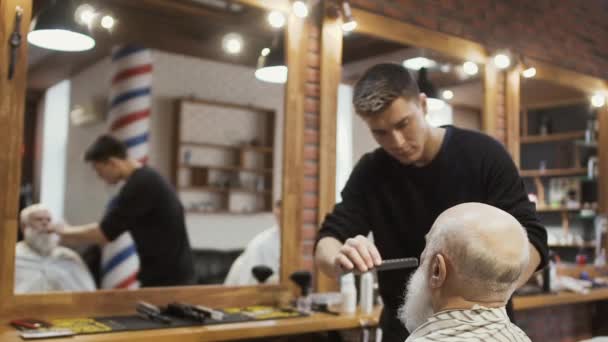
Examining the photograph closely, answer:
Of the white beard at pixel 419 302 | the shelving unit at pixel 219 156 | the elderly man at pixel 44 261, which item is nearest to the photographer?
the white beard at pixel 419 302

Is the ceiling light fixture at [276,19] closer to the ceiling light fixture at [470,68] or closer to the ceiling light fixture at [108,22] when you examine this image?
the ceiling light fixture at [108,22]

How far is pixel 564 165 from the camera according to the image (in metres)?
5.30

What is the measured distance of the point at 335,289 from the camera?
10.9 feet

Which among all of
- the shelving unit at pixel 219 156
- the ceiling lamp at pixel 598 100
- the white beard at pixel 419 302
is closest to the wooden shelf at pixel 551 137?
the ceiling lamp at pixel 598 100

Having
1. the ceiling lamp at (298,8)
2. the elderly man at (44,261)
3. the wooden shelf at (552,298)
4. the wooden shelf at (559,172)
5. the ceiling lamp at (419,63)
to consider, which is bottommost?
the wooden shelf at (552,298)

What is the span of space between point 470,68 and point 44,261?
9.36 ft

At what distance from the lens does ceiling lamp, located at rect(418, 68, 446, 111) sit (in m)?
4.00

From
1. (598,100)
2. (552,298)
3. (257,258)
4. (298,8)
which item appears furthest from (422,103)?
(598,100)

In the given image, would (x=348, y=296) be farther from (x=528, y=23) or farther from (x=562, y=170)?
(x=562, y=170)

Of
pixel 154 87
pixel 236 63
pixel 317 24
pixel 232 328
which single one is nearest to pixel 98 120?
pixel 154 87

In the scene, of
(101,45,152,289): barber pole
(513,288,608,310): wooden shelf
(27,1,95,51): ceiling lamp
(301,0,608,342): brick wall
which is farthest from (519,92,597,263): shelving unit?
(27,1,95,51): ceiling lamp

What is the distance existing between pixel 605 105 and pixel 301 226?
3.35 m

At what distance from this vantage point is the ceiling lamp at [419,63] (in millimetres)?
3912

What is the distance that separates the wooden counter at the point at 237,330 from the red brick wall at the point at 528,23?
67.8 inches
